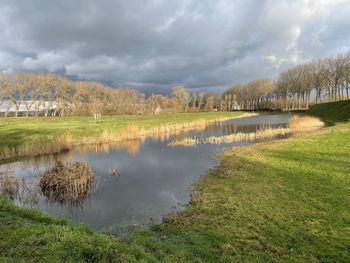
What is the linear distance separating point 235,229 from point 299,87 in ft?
368

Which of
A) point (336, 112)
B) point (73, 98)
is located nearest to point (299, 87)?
point (336, 112)

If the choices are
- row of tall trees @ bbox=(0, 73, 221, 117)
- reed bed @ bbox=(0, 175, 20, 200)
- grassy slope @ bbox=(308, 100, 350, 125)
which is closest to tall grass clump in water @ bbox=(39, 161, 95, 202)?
reed bed @ bbox=(0, 175, 20, 200)

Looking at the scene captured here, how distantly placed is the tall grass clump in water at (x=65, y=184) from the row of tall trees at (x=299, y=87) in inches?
3685

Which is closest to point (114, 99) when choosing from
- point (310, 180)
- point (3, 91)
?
point (3, 91)

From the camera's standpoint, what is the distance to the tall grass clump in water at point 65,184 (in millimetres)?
14102

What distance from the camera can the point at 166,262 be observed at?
21.5 feet

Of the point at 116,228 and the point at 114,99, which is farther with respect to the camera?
the point at 114,99

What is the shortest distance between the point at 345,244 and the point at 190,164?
44.6ft

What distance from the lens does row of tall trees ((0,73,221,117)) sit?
8031 centimetres

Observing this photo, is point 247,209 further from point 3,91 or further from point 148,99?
point 148,99

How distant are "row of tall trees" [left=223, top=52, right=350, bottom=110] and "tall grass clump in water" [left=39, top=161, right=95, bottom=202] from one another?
93589 millimetres

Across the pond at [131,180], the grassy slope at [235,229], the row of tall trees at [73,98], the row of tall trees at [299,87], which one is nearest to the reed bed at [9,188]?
the pond at [131,180]

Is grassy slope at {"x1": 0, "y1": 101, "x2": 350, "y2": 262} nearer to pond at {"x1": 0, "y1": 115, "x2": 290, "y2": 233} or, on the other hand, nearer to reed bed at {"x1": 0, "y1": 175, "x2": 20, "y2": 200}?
pond at {"x1": 0, "y1": 115, "x2": 290, "y2": 233}

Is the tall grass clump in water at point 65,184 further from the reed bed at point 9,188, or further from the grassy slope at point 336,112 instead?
the grassy slope at point 336,112
